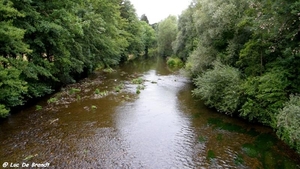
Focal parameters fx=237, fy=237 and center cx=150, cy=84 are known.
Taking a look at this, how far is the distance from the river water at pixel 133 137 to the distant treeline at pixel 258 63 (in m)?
1.20

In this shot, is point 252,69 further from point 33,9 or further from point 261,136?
point 33,9

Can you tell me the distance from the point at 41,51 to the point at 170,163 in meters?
13.5

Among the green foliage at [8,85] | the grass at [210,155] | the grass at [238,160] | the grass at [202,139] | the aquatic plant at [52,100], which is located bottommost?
the aquatic plant at [52,100]

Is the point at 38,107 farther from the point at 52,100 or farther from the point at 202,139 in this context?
the point at 202,139

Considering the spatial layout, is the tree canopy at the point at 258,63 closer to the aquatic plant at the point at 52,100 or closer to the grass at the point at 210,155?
the grass at the point at 210,155

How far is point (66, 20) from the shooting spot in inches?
682

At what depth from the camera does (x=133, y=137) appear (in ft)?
40.3

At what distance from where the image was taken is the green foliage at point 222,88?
14.6 metres

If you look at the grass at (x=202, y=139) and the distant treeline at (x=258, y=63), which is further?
the grass at (x=202, y=139)

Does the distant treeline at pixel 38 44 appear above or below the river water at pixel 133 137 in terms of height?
above

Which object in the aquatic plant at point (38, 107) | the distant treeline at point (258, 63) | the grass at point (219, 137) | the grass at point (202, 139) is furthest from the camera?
the aquatic plant at point (38, 107)

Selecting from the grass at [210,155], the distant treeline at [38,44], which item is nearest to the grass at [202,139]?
the grass at [210,155]

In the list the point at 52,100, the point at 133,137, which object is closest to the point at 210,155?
the point at 133,137

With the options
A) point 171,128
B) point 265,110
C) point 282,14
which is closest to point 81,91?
point 171,128
